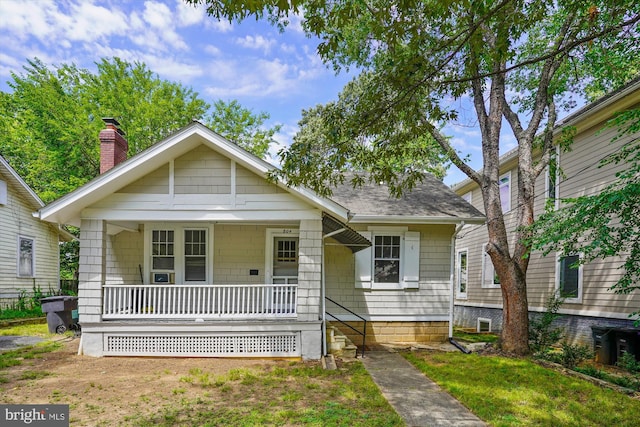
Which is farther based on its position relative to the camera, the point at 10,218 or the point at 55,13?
the point at 10,218

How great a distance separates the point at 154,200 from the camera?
7.91m

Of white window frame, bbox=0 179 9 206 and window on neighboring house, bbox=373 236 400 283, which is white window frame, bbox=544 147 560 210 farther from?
white window frame, bbox=0 179 9 206

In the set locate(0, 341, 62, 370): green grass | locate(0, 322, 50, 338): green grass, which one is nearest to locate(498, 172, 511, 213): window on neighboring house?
locate(0, 341, 62, 370): green grass

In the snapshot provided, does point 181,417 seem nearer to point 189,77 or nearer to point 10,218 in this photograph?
point 10,218

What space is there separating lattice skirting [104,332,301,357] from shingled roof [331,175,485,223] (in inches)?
138

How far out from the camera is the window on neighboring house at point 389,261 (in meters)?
9.97

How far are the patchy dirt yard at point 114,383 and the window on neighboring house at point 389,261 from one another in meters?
3.42

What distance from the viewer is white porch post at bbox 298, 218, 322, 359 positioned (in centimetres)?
788

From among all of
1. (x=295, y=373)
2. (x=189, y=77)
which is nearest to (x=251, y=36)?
(x=295, y=373)

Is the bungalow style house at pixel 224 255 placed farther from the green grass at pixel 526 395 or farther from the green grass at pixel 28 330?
the green grass at pixel 28 330

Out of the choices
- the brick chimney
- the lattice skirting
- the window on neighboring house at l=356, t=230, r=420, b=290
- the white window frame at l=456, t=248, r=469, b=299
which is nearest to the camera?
the lattice skirting

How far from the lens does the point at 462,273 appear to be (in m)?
17.3

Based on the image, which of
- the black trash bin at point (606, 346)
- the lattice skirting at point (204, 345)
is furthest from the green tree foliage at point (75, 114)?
the black trash bin at point (606, 346)

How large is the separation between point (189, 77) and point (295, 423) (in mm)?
22810
